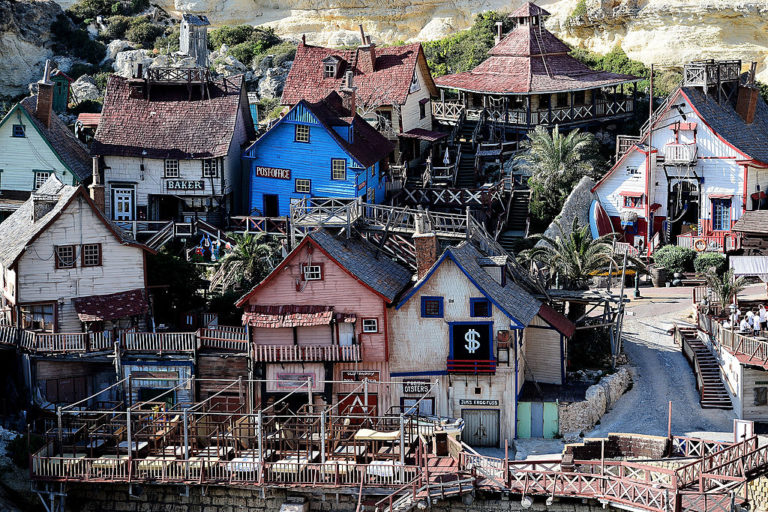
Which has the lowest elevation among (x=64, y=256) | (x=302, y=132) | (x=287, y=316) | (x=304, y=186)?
(x=287, y=316)

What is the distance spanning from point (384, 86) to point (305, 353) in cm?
2616

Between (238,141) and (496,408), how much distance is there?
2392cm

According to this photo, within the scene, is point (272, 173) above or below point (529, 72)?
below

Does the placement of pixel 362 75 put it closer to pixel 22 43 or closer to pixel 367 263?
pixel 367 263

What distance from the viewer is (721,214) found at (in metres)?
79.8

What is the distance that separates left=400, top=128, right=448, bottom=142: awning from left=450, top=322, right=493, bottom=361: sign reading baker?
23.0m

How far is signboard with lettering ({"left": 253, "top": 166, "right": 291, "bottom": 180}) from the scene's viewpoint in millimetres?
78750

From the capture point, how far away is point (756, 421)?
208ft

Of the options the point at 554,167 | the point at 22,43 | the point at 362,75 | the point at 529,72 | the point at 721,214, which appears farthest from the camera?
the point at 22,43

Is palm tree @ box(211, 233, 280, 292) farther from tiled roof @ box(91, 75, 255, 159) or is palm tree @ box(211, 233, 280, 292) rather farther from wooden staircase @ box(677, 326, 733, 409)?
wooden staircase @ box(677, 326, 733, 409)

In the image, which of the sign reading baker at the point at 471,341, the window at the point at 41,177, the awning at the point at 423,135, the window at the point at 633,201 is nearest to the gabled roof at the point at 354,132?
the awning at the point at 423,135

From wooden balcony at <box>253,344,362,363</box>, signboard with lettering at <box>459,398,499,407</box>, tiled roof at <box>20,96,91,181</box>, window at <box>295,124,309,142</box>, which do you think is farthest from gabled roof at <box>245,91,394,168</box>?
signboard with lettering at <box>459,398,499,407</box>

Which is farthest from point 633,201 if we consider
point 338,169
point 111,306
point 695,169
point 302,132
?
point 111,306

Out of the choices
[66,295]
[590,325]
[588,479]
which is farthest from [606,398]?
[66,295]
